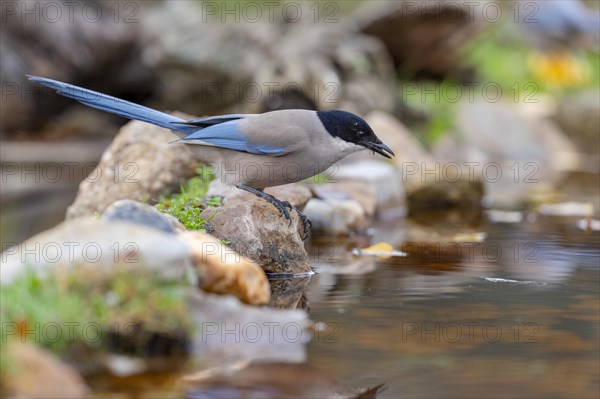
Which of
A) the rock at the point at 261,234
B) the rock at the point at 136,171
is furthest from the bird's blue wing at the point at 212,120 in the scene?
the rock at the point at 136,171

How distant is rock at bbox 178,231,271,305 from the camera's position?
Answer: 4047 mm

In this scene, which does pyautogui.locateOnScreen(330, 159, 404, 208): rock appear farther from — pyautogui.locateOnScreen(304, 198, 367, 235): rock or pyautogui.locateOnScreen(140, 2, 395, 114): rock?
pyautogui.locateOnScreen(140, 2, 395, 114): rock

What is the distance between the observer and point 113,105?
547 centimetres

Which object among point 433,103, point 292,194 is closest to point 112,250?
point 292,194

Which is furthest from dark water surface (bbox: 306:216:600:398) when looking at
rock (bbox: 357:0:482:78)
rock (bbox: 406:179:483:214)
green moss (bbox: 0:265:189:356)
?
rock (bbox: 357:0:482:78)

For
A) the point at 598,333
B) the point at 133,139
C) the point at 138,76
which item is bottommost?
the point at 598,333

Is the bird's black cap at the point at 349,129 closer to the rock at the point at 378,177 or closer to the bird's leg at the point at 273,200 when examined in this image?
the bird's leg at the point at 273,200

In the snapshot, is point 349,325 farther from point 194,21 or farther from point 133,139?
point 194,21

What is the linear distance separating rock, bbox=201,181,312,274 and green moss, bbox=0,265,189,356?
140 centimetres

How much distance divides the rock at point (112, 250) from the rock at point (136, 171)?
2.57 metres

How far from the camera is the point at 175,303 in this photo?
3.65m

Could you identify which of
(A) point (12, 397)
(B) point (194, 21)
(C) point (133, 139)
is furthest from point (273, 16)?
(A) point (12, 397)

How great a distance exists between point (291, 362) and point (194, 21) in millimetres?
9197

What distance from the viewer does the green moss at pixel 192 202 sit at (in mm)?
5331
